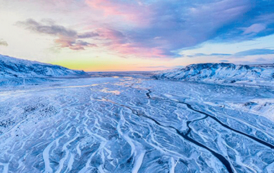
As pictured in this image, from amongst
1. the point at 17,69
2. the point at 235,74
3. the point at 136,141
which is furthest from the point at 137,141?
the point at 17,69

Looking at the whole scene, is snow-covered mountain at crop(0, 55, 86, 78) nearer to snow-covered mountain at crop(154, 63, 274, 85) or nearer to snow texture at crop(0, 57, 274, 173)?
snow texture at crop(0, 57, 274, 173)

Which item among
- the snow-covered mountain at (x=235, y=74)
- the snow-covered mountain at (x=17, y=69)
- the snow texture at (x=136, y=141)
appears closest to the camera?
the snow texture at (x=136, y=141)

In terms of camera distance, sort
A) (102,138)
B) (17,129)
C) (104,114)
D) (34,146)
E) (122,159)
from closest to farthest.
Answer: (122,159), (34,146), (102,138), (17,129), (104,114)

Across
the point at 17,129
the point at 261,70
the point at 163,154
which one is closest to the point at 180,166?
the point at 163,154

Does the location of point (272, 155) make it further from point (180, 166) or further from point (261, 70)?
point (261, 70)

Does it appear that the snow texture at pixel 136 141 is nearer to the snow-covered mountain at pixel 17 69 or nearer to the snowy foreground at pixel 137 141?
the snowy foreground at pixel 137 141

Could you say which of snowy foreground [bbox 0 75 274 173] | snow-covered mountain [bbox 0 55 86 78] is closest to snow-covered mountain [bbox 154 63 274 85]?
snowy foreground [bbox 0 75 274 173]

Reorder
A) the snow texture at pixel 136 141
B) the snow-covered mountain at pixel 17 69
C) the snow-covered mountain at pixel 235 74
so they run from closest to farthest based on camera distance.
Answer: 1. the snow texture at pixel 136 141
2. the snow-covered mountain at pixel 235 74
3. the snow-covered mountain at pixel 17 69

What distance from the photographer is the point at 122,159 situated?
17.8 feet

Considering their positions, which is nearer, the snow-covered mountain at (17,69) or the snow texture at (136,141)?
the snow texture at (136,141)

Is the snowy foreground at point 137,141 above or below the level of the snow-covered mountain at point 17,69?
below

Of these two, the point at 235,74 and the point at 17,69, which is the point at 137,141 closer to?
the point at 235,74

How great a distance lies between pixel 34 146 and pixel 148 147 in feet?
17.6

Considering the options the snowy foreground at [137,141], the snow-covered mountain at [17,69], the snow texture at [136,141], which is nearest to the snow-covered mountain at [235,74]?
the snowy foreground at [137,141]
